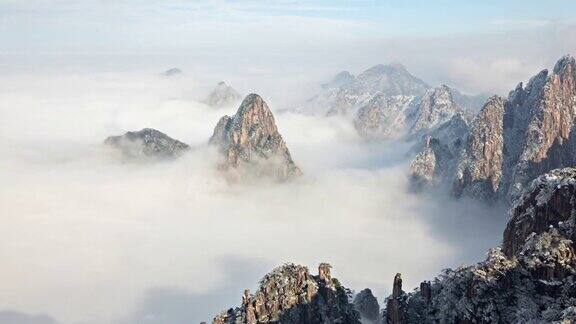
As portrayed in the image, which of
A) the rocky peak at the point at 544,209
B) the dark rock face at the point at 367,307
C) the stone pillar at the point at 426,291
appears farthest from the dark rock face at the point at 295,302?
the rocky peak at the point at 544,209

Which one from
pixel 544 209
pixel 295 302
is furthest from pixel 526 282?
pixel 295 302

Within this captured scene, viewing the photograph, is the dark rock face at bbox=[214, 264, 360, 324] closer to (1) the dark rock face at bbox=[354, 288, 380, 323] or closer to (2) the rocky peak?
(1) the dark rock face at bbox=[354, 288, 380, 323]

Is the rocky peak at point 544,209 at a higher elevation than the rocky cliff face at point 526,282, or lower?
higher

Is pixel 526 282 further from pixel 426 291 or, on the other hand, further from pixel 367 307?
pixel 367 307

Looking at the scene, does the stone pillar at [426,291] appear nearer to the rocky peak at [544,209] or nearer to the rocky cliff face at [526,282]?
the rocky cliff face at [526,282]

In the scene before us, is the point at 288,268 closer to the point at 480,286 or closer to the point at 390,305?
the point at 390,305

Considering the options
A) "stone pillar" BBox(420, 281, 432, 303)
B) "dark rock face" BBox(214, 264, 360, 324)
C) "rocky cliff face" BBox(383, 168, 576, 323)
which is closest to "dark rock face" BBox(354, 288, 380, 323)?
"dark rock face" BBox(214, 264, 360, 324)

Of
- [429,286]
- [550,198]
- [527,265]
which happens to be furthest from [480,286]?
[550,198]
